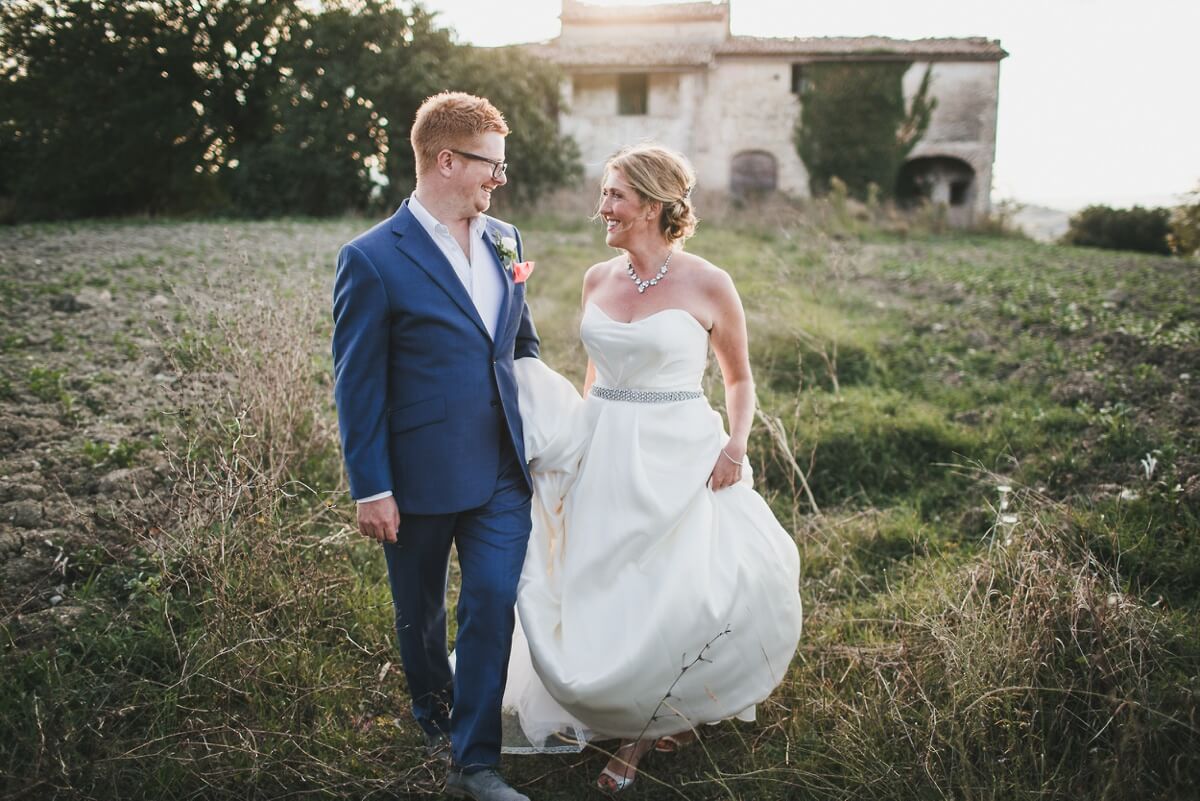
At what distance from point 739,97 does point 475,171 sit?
28.1 m

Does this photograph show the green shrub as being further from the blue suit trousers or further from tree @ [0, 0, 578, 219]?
the blue suit trousers

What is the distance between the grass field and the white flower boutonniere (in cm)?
137

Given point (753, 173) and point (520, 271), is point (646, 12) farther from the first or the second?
point (520, 271)

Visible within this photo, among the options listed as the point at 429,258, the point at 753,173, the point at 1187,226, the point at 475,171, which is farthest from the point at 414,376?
the point at 753,173

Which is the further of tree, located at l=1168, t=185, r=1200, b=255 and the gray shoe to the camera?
tree, located at l=1168, t=185, r=1200, b=255

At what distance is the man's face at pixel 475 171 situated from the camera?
290 centimetres

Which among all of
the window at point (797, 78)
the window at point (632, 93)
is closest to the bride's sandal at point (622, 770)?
the window at point (632, 93)

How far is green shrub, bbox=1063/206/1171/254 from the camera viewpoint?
70.1 feet

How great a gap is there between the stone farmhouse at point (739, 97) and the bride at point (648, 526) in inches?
1017

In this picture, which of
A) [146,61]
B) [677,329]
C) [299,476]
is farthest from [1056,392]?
[146,61]

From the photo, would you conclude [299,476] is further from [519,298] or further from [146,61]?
[146,61]

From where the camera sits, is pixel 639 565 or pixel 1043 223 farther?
pixel 1043 223

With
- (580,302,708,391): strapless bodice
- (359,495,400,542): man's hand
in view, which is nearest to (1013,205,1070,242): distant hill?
(580,302,708,391): strapless bodice

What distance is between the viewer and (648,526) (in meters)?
3.02
